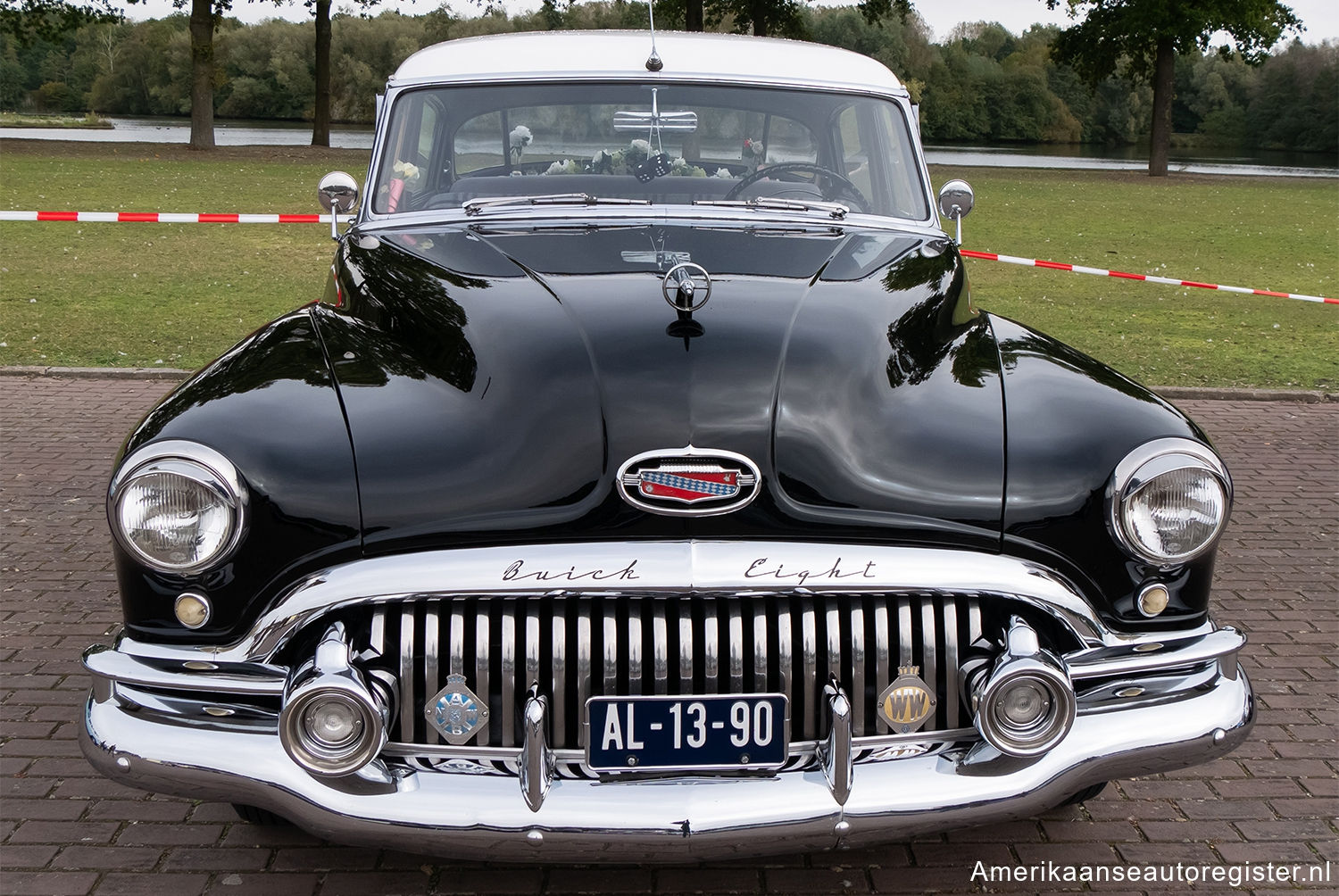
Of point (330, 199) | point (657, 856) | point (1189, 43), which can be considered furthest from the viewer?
point (1189, 43)

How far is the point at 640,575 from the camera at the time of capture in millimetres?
2406

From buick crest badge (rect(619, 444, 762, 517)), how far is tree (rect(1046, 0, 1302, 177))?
31.7 m

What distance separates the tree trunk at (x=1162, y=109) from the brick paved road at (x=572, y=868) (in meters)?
28.9

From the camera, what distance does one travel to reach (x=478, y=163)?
409 cm

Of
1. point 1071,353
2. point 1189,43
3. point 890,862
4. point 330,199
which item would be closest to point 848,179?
point 1071,353

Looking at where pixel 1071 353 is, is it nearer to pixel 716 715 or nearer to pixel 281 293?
pixel 716 715

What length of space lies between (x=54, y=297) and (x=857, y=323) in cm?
950

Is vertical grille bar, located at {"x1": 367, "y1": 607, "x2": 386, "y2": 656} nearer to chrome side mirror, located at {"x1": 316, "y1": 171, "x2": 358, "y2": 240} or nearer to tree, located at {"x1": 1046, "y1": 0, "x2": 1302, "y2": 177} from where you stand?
chrome side mirror, located at {"x1": 316, "y1": 171, "x2": 358, "y2": 240}

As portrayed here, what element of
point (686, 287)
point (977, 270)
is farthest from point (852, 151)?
point (977, 270)

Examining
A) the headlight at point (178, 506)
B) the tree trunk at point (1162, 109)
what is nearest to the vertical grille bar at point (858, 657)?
the headlight at point (178, 506)

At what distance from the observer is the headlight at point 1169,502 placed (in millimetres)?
2623

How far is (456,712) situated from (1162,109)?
111 feet

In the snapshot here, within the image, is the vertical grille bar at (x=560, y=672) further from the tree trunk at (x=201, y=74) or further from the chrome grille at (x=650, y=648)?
the tree trunk at (x=201, y=74)

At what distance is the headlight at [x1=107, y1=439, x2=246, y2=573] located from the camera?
248cm
